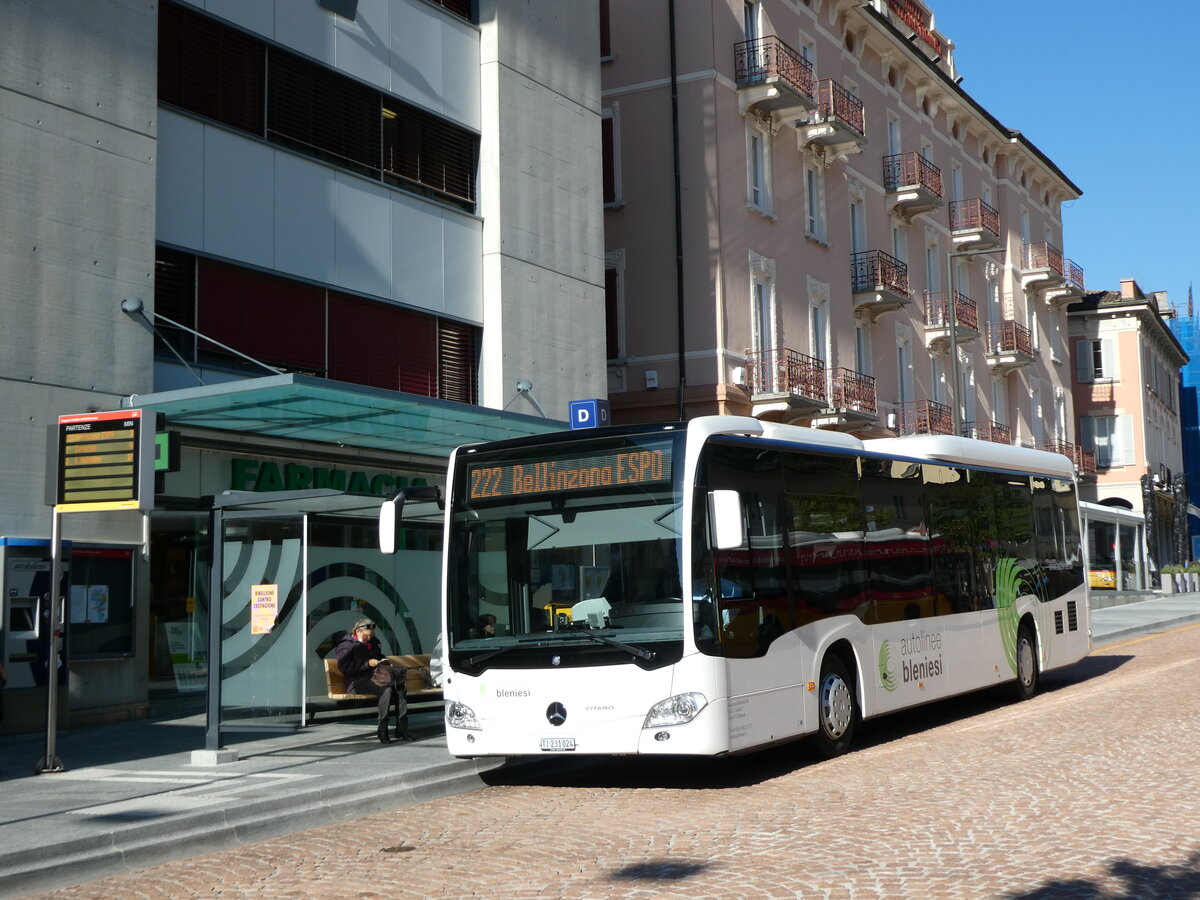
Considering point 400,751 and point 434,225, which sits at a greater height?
point 434,225

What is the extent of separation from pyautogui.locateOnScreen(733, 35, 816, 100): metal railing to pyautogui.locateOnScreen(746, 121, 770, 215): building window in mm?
1091

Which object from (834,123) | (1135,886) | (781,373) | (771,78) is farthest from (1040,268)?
(1135,886)

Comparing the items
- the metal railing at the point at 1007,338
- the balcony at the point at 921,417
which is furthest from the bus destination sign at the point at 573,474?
the metal railing at the point at 1007,338

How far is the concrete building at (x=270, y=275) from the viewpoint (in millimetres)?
15258

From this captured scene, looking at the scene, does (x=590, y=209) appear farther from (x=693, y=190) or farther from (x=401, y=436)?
(x=401, y=436)

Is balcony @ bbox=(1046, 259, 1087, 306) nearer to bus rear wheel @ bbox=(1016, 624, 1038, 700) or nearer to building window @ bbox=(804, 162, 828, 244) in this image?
building window @ bbox=(804, 162, 828, 244)

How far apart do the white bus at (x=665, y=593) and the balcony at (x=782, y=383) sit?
15895 millimetres

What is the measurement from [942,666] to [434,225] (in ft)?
34.1

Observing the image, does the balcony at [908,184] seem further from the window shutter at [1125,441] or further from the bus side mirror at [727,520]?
the bus side mirror at [727,520]

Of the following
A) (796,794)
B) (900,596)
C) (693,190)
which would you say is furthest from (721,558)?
(693,190)

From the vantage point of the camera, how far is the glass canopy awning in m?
14.4

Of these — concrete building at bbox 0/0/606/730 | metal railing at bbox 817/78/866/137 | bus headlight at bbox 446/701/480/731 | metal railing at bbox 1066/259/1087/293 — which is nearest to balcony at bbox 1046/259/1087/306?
metal railing at bbox 1066/259/1087/293

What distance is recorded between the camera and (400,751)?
43.6 ft

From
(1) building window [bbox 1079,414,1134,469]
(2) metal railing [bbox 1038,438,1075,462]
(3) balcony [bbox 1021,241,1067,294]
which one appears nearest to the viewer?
(3) balcony [bbox 1021,241,1067,294]
